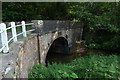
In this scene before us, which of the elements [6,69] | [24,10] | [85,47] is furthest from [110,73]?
[24,10]

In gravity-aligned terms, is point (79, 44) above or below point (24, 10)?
below

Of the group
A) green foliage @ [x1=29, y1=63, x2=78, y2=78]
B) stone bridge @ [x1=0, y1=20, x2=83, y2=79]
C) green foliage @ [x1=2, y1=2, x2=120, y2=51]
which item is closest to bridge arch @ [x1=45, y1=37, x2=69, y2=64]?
stone bridge @ [x1=0, y1=20, x2=83, y2=79]

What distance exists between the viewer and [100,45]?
15.3 m

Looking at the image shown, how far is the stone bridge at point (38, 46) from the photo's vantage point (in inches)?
151

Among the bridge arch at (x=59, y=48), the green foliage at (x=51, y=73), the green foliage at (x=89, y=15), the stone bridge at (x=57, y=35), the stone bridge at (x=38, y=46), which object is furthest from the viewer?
the bridge arch at (x=59, y=48)

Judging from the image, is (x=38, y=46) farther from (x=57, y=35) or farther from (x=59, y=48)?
(x=59, y=48)

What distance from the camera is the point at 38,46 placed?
27.2ft

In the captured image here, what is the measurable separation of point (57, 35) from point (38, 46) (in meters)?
3.64

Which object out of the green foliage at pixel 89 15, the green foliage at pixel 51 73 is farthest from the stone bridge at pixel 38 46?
the green foliage at pixel 89 15

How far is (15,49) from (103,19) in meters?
11.2

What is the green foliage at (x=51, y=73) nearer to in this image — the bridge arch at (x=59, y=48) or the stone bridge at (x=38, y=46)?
the stone bridge at (x=38, y=46)

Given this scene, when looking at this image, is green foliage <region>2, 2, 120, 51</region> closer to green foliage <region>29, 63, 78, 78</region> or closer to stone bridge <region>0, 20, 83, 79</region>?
stone bridge <region>0, 20, 83, 79</region>

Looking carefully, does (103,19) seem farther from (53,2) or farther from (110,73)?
(110,73)

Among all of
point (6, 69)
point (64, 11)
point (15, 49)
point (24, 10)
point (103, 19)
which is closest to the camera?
point (6, 69)
